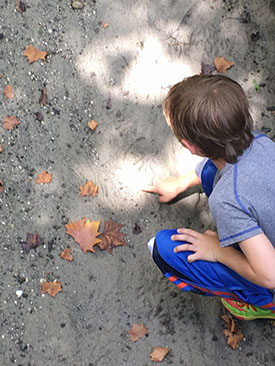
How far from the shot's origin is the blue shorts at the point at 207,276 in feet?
6.82

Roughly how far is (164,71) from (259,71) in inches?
25.5

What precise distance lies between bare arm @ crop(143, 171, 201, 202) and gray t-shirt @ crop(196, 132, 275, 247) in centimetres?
73

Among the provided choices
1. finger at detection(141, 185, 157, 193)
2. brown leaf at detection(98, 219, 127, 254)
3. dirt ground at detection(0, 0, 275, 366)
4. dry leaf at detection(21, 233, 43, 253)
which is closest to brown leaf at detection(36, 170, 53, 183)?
dirt ground at detection(0, 0, 275, 366)

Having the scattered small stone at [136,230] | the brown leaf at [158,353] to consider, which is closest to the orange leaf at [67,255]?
the scattered small stone at [136,230]

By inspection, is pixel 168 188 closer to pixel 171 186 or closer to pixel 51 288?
pixel 171 186

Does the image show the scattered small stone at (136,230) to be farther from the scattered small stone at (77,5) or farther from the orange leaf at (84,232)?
the scattered small stone at (77,5)

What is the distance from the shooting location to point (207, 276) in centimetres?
212

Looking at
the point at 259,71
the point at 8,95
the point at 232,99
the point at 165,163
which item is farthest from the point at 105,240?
the point at 259,71

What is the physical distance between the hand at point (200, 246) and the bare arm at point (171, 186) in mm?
460

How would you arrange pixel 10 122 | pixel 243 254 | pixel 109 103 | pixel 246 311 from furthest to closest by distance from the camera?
pixel 109 103 → pixel 10 122 → pixel 246 311 → pixel 243 254

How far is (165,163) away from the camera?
9.41 ft

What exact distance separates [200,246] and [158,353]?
0.78 metres

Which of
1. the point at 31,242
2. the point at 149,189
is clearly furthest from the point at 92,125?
the point at 31,242

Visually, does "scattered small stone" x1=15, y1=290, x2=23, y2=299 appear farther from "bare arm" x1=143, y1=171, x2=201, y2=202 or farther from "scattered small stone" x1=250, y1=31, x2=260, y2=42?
"scattered small stone" x1=250, y1=31, x2=260, y2=42
